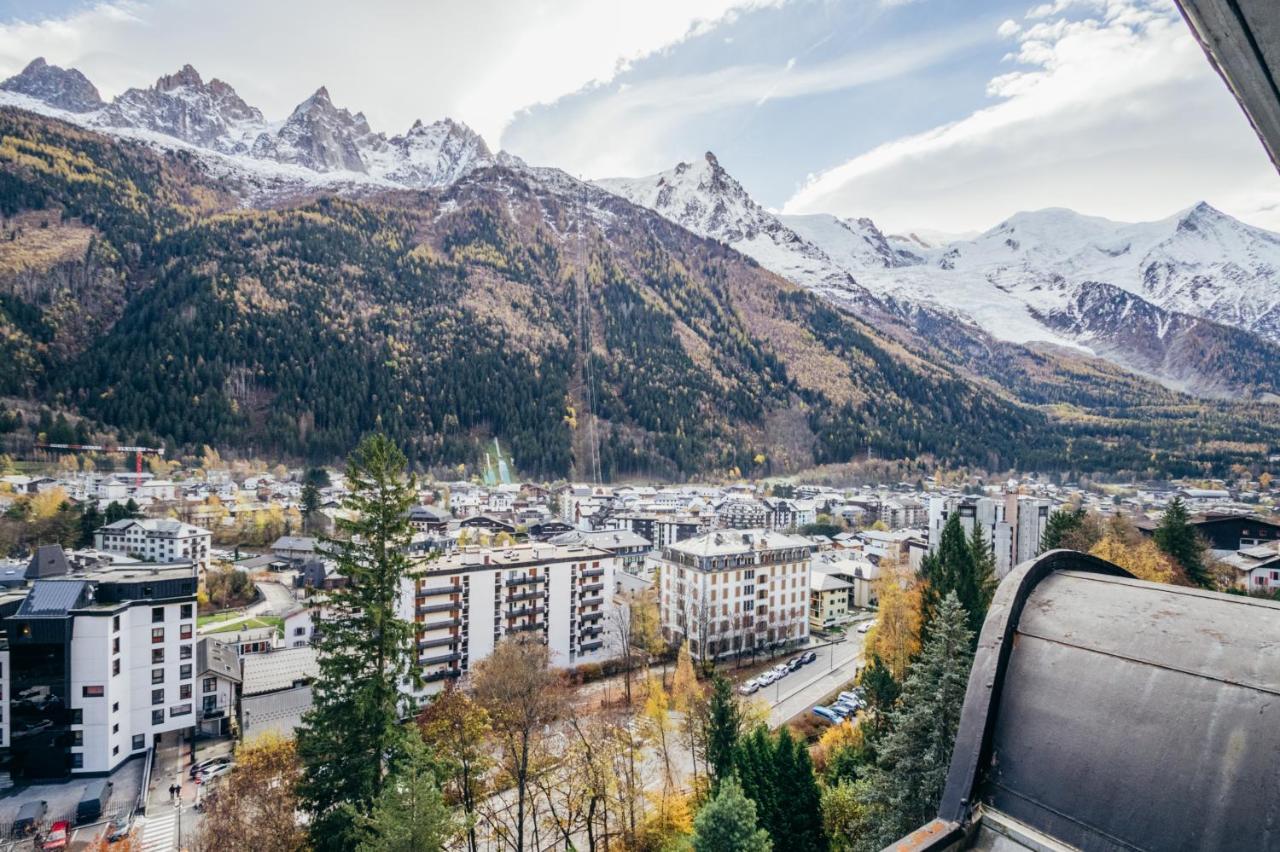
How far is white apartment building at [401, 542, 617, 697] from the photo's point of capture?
1093 inches

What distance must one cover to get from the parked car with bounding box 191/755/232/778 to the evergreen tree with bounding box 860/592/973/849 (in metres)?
20.6

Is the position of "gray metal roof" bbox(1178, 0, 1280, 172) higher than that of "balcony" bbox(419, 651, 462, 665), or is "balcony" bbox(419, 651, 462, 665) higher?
"gray metal roof" bbox(1178, 0, 1280, 172)

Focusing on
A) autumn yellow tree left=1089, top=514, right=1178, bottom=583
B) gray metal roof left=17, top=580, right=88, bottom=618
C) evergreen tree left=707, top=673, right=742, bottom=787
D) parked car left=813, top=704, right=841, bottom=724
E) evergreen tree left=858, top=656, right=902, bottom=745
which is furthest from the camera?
parked car left=813, top=704, right=841, bottom=724

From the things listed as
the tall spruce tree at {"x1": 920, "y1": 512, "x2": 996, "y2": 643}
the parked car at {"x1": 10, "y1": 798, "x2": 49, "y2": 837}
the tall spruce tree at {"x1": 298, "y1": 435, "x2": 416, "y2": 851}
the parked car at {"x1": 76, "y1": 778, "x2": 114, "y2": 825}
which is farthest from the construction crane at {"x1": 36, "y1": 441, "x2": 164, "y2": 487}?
the tall spruce tree at {"x1": 920, "y1": 512, "x2": 996, "y2": 643}

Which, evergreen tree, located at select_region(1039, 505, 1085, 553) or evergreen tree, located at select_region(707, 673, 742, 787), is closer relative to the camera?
evergreen tree, located at select_region(707, 673, 742, 787)

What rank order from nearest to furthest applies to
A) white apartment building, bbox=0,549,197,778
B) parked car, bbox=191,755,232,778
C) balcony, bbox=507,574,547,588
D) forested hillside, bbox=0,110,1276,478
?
1. white apartment building, bbox=0,549,197,778
2. parked car, bbox=191,755,232,778
3. balcony, bbox=507,574,547,588
4. forested hillside, bbox=0,110,1276,478

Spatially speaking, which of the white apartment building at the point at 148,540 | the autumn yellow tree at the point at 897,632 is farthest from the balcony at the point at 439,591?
the white apartment building at the point at 148,540

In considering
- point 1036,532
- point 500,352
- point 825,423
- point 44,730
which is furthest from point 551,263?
point 44,730

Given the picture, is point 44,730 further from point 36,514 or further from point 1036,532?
point 1036,532

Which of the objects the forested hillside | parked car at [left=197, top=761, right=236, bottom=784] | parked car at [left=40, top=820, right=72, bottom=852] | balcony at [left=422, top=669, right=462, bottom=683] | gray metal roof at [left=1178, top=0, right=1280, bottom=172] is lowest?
parked car at [left=197, top=761, right=236, bottom=784]

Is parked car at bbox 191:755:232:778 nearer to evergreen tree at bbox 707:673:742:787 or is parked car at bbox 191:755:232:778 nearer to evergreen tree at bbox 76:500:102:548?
evergreen tree at bbox 707:673:742:787

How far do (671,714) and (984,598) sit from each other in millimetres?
11604

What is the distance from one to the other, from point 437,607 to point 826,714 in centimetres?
1588

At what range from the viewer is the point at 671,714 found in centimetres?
2461
